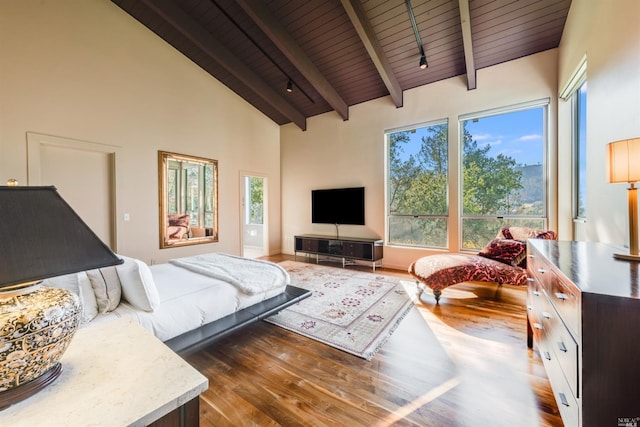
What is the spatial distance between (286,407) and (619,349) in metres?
1.59

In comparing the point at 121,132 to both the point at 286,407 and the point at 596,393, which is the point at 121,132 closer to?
the point at 286,407

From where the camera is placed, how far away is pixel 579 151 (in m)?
3.25

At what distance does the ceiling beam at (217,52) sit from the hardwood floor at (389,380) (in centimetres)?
432

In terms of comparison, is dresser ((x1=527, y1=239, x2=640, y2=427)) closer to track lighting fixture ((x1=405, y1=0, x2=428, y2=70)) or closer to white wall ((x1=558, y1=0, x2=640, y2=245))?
white wall ((x1=558, y1=0, x2=640, y2=245))

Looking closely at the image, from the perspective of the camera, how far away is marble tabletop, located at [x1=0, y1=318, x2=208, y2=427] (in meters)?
0.56

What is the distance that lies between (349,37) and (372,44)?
1.70ft

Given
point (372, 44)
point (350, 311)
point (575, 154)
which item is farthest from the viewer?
point (372, 44)

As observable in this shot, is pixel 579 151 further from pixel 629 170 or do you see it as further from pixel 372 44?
pixel 372 44

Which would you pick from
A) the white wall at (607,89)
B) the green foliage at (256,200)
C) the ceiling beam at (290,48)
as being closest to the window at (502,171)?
the white wall at (607,89)

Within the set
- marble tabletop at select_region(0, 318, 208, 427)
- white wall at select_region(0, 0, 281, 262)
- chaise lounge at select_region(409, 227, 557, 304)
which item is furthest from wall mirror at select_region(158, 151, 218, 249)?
marble tabletop at select_region(0, 318, 208, 427)

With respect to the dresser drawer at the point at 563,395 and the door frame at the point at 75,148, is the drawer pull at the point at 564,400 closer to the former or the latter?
the dresser drawer at the point at 563,395

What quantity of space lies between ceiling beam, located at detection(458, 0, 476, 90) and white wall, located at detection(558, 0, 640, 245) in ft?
3.41

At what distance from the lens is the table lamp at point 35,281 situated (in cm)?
57

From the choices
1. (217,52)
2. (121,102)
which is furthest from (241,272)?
(217,52)
